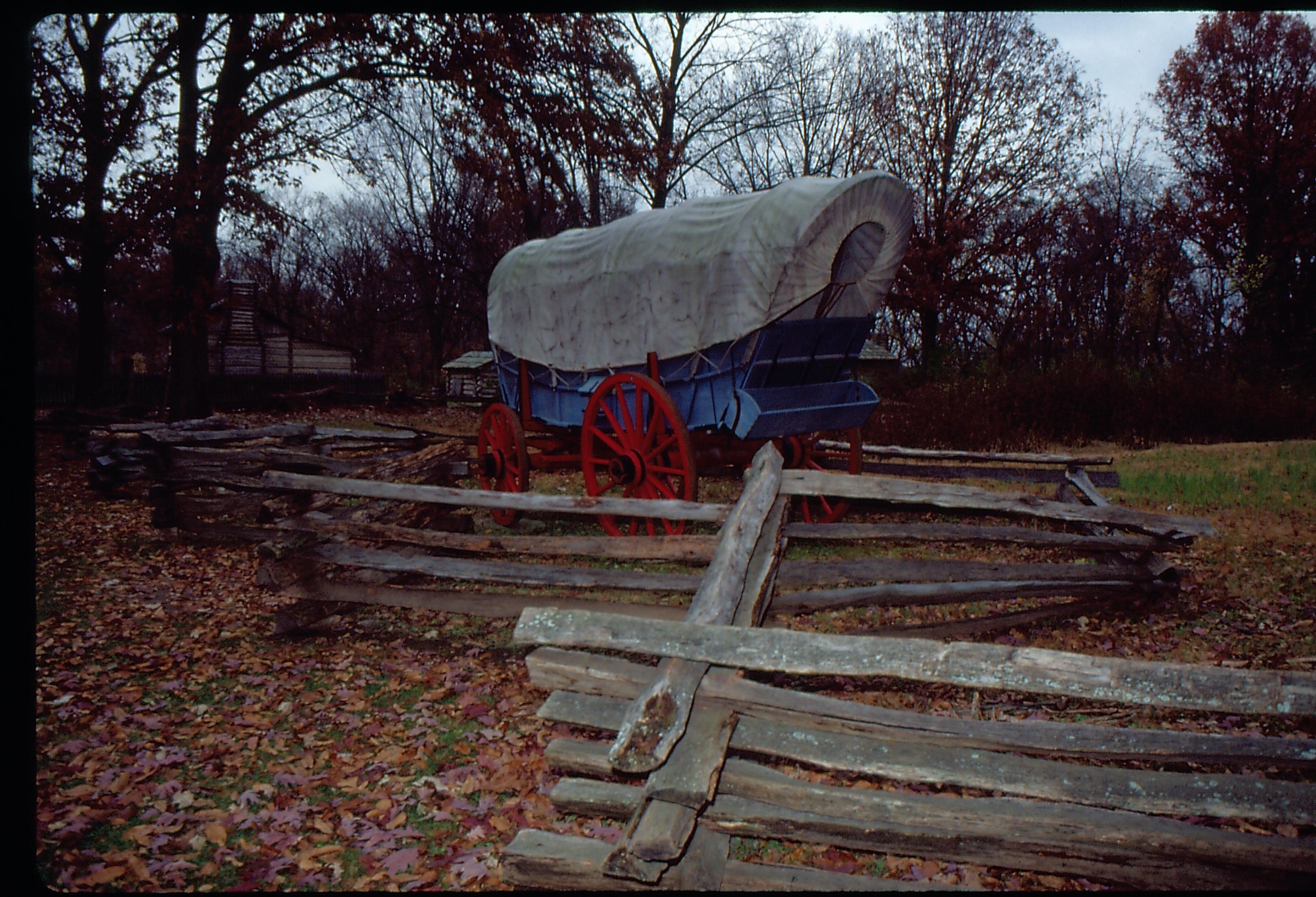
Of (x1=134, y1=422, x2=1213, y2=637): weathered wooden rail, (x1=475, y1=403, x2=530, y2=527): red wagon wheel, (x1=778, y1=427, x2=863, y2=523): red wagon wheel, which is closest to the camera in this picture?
(x1=134, y1=422, x2=1213, y2=637): weathered wooden rail

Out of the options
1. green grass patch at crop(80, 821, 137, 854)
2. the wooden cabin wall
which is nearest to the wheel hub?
green grass patch at crop(80, 821, 137, 854)

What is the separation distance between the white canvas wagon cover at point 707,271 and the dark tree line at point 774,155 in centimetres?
475

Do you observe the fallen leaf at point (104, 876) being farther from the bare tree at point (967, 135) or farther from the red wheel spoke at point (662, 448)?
the bare tree at point (967, 135)

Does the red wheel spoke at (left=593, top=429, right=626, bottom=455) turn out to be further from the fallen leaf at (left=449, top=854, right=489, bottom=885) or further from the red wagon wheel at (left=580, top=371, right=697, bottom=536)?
the fallen leaf at (left=449, top=854, right=489, bottom=885)

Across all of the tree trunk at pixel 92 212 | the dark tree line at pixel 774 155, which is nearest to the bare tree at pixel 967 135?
the dark tree line at pixel 774 155

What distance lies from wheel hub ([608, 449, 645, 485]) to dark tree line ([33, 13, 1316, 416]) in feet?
17.5

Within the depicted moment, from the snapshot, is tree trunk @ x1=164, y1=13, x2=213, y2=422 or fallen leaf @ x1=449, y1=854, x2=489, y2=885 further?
tree trunk @ x1=164, y1=13, x2=213, y2=422

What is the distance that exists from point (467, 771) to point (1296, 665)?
5.14 m

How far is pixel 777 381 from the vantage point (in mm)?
7125

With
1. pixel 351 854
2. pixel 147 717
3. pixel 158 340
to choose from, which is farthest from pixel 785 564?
pixel 158 340

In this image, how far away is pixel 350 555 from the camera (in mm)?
5719

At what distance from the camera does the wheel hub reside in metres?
7.48

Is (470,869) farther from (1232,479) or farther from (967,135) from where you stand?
(967,135)

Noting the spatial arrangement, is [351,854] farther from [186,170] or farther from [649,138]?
[649,138]
